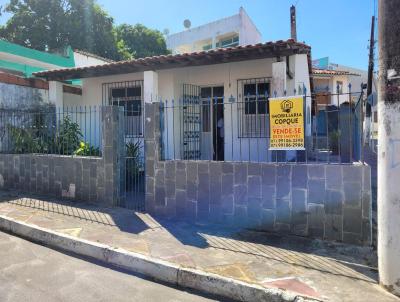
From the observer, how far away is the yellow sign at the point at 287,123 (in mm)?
5097

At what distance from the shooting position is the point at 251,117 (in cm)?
955

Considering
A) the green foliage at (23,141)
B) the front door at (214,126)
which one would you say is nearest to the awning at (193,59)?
the front door at (214,126)

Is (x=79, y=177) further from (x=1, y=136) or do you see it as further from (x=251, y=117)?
(x=251, y=117)

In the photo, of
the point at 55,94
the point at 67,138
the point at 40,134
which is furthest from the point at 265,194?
the point at 55,94

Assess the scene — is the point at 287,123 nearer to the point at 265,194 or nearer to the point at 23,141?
the point at 265,194

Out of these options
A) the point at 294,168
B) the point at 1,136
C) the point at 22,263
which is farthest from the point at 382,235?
the point at 1,136

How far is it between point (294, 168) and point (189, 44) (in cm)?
1979

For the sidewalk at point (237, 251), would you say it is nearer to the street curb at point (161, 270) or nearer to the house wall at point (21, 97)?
the street curb at point (161, 270)

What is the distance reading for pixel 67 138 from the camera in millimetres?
8680

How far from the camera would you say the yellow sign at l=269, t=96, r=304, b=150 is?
16.7 feet

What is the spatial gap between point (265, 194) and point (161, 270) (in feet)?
6.54

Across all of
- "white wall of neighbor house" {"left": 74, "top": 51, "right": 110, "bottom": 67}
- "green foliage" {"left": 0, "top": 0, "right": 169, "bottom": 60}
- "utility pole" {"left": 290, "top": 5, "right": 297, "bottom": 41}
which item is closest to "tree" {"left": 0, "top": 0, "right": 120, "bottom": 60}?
"green foliage" {"left": 0, "top": 0, "right": 169, "bottom": 60}

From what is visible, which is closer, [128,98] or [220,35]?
[128,98]

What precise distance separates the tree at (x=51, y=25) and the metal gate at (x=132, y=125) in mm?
16484
